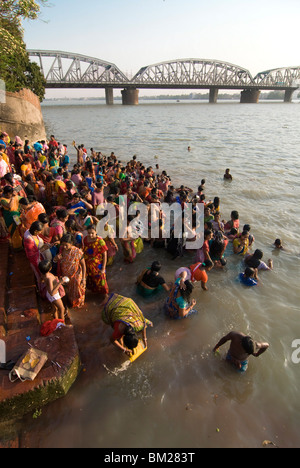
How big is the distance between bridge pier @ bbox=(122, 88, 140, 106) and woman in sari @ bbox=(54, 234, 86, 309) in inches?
3631

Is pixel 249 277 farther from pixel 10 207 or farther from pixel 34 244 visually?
pixel 10 207

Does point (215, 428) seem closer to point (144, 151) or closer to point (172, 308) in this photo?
point (172, 308)

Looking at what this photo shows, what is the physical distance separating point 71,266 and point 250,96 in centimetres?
11391

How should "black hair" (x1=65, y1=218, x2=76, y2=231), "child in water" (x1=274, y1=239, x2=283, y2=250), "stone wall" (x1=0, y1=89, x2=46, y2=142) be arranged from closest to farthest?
1. "black hair" (x1=65, y1=218, x2=76, y2=231)
2. "child in water" (x1=274, y1=239, x2=283, y2=250)
3. "stone wall" (x1=0, y1=89, x2=46, y2=142)

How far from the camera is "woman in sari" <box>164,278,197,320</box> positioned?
168 inches

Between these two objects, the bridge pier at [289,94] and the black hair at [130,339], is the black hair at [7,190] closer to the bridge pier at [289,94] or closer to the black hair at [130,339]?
the black hair at [130,339]

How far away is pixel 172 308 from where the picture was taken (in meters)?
4.54

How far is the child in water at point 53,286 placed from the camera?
140 inches

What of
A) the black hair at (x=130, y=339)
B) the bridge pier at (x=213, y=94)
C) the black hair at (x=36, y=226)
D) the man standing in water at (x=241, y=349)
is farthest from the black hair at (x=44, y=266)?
the bridge pier at (x=213, y=94)

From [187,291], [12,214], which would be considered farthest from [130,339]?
[12,214]

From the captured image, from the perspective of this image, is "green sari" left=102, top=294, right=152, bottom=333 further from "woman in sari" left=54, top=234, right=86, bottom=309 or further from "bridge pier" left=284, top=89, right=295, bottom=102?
"bridge pier" left=284, top=89, right=295, bottom=102

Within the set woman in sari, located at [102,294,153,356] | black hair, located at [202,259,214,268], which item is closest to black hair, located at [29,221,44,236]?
woman in sari, located at [102,294,153,356]

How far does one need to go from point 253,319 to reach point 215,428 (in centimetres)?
219
